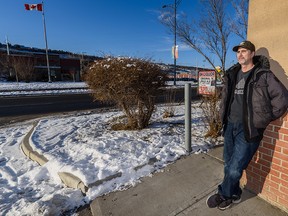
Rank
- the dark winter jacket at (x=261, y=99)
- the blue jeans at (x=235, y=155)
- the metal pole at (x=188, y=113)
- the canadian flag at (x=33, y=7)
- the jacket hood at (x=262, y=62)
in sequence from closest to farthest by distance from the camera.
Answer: the dark winter jacket at (x=261, y=99) → the jacket hood at (x=262, y=62) → the blue jeans at (x=235, y=155) → the metal pole at (x=188, y=113) → the canadian flag at (x=33, y=7)

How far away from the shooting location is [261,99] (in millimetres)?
2008

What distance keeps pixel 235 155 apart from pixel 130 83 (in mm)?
2864

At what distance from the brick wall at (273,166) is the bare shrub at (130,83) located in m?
2.87

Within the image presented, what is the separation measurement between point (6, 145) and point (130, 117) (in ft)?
9.93

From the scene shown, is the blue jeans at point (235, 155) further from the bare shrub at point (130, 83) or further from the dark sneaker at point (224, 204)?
the bare shrub at point (130, 83)

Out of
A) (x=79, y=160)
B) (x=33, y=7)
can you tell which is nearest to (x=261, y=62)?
A: (x=79, y=160)

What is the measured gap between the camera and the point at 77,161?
11.9 feet

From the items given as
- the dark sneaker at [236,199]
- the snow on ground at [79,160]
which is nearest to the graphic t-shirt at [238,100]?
the dark sneaker at [236,199]

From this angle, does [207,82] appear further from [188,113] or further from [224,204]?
[224,204]

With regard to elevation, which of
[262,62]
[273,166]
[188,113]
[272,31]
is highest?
[272,31]

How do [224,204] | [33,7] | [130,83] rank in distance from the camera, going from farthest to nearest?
1. [33,7]
2. [130,83]
3. [224,204]

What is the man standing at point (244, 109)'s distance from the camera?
1.99 metres

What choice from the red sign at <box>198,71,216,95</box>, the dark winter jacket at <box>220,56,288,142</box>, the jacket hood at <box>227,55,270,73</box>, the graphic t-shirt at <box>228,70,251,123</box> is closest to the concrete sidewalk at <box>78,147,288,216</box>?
the dark winter jacket at <box>220,56,288,142</box>

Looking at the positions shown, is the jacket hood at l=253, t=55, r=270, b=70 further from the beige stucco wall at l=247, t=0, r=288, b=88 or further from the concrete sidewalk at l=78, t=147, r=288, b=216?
the concrete sidewalk at l=78, t=147, r=288, b=216
